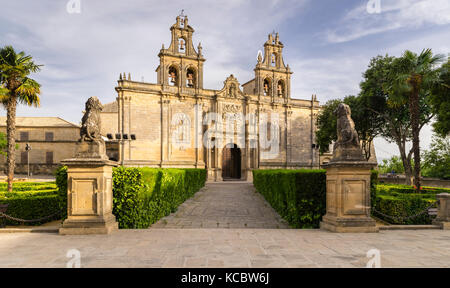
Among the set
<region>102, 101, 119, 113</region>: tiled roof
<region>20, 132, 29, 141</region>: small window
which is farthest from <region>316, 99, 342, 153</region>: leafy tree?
<region>20, 132, 29, 141</region>: small window

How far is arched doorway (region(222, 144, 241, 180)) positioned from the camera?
102 ft

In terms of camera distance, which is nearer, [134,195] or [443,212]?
[134,195]

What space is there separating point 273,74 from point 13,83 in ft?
84.8

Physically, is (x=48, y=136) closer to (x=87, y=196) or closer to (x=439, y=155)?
(x=87, y=196)

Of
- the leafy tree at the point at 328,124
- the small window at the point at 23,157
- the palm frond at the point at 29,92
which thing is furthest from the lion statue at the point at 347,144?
the small window at the point at 23,157

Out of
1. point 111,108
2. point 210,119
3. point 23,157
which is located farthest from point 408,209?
point 23,157

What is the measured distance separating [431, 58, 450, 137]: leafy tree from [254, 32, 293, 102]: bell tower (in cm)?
1727

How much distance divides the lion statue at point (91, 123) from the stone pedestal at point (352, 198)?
247 inches

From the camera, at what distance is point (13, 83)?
15328 mm

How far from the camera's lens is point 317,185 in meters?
Result: 7.84

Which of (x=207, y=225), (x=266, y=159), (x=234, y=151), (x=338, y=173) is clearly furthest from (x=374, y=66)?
(x=207, y=225)

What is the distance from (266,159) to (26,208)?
2554 centimetres

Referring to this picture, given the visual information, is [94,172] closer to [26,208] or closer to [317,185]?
[26,208]

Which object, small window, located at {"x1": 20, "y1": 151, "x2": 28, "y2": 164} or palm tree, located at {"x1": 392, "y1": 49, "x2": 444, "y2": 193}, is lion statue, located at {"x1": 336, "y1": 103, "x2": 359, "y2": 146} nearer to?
palm tree, located at {"x1": 392, "y1": 49, "x2": 444, "y2": 193}
